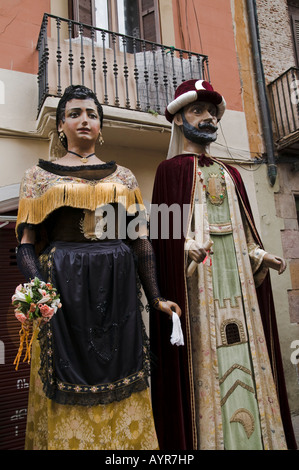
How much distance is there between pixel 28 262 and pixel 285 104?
4.58 meters

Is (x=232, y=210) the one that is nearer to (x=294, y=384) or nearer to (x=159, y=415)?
(x=159, y=415)

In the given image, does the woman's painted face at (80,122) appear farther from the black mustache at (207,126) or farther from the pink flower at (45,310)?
the pink flower at (45,310)

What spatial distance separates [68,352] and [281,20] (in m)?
6.12

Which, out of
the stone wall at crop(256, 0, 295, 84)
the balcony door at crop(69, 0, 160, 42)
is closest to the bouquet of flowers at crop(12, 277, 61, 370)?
the balcony door at crop(69, 0, 160, 42)

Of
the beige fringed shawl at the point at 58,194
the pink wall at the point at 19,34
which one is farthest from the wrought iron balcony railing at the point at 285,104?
the beige fringed shawl at the point at 58,194

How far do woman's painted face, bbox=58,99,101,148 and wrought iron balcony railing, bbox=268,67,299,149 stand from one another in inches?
143

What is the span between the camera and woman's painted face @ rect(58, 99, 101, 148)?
233cm

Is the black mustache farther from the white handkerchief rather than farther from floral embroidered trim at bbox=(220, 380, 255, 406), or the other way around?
floral embroidered trim at bbox=(220, 380, 255, 406)

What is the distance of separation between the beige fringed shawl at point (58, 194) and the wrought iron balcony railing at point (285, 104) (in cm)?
375

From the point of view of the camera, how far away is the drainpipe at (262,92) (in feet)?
17.2

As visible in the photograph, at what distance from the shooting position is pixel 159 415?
99.1 inches

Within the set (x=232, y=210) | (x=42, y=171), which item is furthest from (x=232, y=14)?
(x=42, y=171)

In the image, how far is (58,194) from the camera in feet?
7.00

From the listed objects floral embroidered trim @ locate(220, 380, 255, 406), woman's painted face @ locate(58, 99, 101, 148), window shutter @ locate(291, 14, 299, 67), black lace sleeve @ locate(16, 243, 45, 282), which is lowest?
floral embroidered trim @ locate(220, 380, 255, 406)
